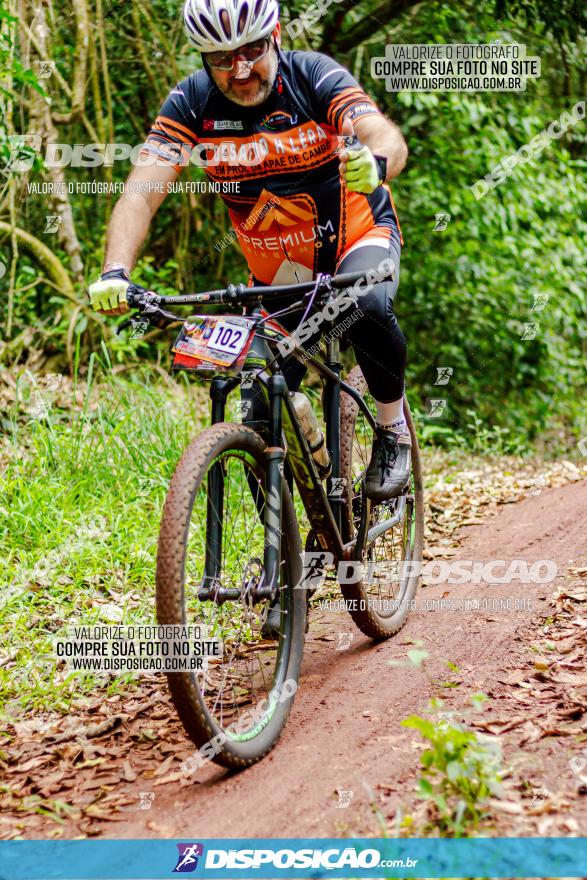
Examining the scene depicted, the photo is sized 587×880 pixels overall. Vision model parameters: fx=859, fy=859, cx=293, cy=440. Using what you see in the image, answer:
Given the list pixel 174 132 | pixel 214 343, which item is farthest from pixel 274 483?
pixel 174 132

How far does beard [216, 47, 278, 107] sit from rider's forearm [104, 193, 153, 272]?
1.59ft

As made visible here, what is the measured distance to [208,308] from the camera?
8500 millimetres

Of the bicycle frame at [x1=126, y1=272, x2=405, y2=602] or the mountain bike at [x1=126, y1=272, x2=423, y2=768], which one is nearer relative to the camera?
the mountain bike at [x1=126, y1=272, x2=423, y2=768]

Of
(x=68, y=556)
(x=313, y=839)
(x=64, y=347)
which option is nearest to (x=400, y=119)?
(x=64, y=347)

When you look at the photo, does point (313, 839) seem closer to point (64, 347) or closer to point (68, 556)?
point (68, 556)

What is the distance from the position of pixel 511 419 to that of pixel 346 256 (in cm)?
646

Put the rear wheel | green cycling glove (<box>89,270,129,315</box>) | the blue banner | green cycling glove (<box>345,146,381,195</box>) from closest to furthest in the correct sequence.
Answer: the blue banner, green cycling glove (<box>345,146,381,195</box>), green cycling glove (<box>89,270,129,315</box>), the rear wheel

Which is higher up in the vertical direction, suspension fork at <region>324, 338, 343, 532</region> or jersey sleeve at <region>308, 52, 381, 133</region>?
jersey sleeve at <region>308, 52, 381, 133</region>

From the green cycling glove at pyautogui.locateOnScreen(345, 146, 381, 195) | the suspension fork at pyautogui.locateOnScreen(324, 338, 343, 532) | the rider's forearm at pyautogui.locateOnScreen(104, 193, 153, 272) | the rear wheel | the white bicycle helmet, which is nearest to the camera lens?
the green cycling glove at pyautogui.locateOnScreen(345, 146, 381, 195)

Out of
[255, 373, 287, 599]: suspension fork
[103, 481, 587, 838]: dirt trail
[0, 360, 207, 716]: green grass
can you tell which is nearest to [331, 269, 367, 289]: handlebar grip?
[255, 373, 287, 599]: suspension fork

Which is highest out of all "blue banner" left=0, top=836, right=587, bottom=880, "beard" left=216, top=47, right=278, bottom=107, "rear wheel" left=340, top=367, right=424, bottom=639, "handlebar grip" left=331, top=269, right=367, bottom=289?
"beard" left=216, top=47, right=278, bottom=107

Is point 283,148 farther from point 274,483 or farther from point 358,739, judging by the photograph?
point 358,739

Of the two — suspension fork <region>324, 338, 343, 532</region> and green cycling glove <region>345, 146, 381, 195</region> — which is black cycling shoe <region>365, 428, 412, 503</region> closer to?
suspension fork <region>324, 338, 343, 532</region>

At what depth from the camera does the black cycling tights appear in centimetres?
309
